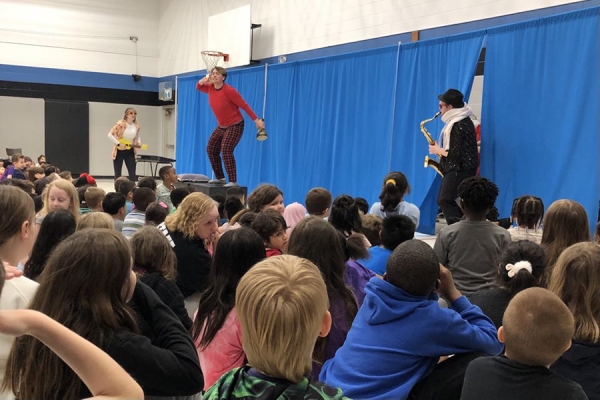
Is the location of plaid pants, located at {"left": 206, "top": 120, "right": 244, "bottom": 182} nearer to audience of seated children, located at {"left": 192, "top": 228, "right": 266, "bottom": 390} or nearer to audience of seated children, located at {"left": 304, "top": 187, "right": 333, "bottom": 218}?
audience of seated children, located at {"left": 304, "top": 187, "right": 333, "bottom": 218}

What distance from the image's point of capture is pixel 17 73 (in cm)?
1368

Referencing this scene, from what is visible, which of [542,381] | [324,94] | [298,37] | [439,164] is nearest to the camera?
[542,381]

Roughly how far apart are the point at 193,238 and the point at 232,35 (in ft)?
28.4

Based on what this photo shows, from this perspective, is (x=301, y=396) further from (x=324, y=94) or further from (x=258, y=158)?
(x=258, y=158)

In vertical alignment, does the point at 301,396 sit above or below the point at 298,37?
below

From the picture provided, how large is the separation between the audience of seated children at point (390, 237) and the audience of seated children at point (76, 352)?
206cm

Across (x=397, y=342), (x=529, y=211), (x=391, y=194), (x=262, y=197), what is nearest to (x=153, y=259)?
(x=397, y=342)

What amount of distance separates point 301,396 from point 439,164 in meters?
5.42

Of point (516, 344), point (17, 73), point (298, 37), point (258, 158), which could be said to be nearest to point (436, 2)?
point (298, 37)

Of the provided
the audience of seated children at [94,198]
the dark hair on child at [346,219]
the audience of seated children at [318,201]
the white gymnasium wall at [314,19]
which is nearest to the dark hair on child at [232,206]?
the audience of seated children at [318,201]

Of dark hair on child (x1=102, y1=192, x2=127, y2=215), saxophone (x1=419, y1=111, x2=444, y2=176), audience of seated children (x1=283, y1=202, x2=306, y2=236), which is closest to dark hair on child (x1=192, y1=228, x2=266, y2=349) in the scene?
audience of seated children (x1=283, y1=202, x2=306, y2=236)

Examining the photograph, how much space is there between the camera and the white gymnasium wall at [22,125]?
1405 centimetres

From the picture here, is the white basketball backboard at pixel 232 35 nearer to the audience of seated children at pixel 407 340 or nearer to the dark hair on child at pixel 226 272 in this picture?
the dark hair on child at pixel 226 272

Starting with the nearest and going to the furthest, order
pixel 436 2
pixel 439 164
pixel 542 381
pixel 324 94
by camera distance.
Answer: pixel 542 381 < pixel 439 164 < pixel 436 2 < pixel 324 94
